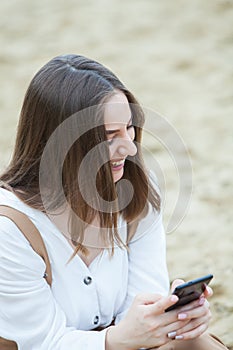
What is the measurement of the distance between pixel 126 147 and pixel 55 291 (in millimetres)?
369

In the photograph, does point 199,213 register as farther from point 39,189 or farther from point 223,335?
point 39,189

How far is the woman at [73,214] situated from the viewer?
176 cm

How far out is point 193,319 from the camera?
183cm

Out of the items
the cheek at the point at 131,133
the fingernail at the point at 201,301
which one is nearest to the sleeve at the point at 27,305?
the fingernail at the point at 201,301

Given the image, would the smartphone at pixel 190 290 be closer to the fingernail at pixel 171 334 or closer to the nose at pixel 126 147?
the fingernail at pixel 171 334

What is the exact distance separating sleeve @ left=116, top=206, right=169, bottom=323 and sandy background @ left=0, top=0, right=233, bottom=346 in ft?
1.69

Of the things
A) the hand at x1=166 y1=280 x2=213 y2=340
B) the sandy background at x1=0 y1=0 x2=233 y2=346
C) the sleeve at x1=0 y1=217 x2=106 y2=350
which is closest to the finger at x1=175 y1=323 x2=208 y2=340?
the hand at x1=166 y1=280 x2=213 y2=340

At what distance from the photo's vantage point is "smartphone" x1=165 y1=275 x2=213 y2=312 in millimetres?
1711

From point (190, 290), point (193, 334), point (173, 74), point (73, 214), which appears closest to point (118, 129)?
point (73, 214)

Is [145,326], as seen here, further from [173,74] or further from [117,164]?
[173,74]

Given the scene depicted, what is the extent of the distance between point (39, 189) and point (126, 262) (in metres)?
0.33

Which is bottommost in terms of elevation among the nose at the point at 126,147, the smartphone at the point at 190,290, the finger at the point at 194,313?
the finger at the point at 194,313

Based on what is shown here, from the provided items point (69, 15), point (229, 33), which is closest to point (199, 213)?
point (229, 33)

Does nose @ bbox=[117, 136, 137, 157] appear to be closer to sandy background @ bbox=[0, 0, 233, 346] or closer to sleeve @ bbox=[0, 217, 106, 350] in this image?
sleeve @ bbox=[0, 217, 106, 350]
